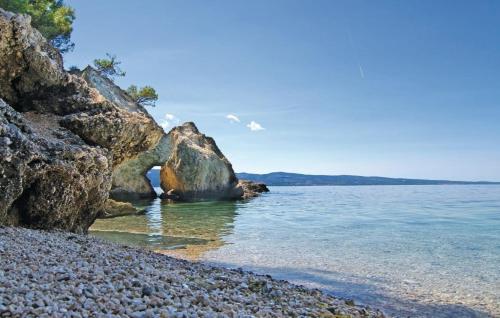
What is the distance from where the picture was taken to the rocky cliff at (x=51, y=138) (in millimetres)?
11328

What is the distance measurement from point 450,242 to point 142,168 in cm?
3904

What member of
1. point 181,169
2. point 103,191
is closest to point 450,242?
point 103,191

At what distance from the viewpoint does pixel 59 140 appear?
13656 millimetres

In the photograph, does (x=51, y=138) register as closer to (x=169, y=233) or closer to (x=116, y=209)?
(x=169, y=233)

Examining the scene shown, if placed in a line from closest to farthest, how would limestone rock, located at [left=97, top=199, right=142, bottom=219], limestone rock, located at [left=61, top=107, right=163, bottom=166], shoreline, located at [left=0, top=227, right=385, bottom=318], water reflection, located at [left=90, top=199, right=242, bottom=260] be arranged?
shoreline, located at [left=0, top=227, right=385, bottom=318], limestone rock, located at [left=61, top=107, right=163, bottom=166], water reflection, located at [left=90, top=199, right=242, bottom=260], limestone rock, located at [left=97, top=199, right=142, bottom=219]

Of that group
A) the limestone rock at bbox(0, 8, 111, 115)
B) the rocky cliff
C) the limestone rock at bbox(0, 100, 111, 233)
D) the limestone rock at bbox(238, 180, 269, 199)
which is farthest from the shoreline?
the limestone rock at bbox(238, 180, 269, 199)

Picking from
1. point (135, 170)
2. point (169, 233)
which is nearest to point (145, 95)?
point (135, 170)

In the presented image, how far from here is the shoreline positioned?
525cm

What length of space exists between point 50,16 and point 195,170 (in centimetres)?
2305

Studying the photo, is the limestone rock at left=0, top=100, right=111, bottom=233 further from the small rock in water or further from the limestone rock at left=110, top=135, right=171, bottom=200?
the limestone rock at left=110, top=135, right=171, bottom=200

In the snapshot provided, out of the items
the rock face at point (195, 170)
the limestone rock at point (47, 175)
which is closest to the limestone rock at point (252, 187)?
the rock face at point (195, 170)

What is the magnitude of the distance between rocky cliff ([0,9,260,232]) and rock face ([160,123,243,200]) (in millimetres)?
33189

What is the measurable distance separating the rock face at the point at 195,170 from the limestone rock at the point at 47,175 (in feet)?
122

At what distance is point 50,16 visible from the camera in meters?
39.7
